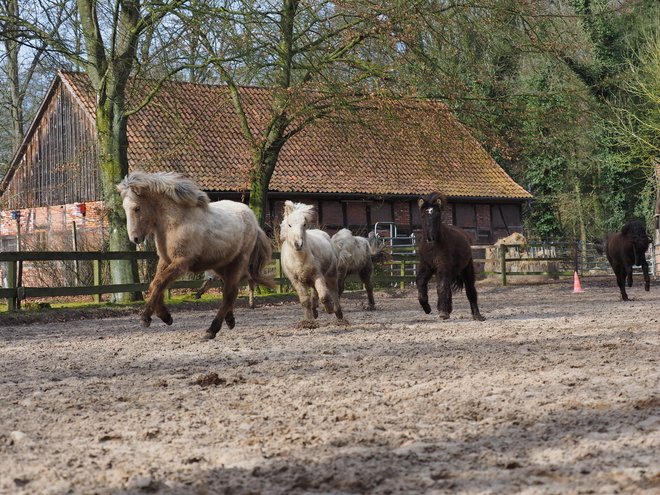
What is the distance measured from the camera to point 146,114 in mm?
30734

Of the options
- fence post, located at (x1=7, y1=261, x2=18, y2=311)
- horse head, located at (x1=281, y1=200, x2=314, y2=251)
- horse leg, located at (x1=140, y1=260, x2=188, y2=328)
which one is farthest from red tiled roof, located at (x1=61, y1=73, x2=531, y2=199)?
horse leg, located at (x1=140, y1=260, x2=188, y2=328)

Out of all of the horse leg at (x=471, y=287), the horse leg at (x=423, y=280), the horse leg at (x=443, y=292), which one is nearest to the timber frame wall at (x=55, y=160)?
the horse leg at (x=423, y=280)

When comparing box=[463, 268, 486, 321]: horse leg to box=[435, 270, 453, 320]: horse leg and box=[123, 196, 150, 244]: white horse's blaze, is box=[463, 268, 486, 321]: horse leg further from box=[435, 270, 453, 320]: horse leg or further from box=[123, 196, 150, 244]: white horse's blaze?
box=[123, 196, 150, 244]: white horse's blaze

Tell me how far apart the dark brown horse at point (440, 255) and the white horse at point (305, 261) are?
145 centimetres

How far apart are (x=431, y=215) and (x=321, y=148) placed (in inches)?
613

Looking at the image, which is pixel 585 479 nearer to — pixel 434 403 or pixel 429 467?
pixel 429 467

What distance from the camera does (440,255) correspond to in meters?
12.0

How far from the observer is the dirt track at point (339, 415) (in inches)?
150

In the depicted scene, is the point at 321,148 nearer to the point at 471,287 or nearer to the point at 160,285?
the point at 471,287

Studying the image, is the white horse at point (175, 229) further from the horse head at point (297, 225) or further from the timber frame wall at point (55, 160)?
the timber frame wall at point (55, 160)

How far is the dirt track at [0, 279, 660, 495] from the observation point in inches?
150

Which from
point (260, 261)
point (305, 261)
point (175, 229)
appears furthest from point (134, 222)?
point (305, 261)

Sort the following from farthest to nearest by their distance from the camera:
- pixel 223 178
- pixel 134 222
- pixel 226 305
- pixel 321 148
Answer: pixel 223 178
pixel 321 148
pixel 226 305
pixel 134 222

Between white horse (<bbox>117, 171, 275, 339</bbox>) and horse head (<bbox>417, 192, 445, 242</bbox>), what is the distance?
9.47ft
